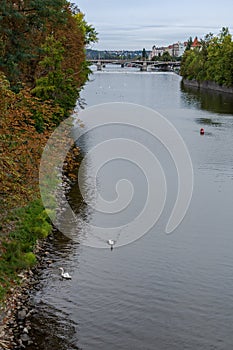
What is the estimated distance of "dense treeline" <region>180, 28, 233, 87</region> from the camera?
89.6m

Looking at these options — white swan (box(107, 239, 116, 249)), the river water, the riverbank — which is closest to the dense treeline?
the riverbank

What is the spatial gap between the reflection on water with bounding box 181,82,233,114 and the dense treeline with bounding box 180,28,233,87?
2875 millimetres

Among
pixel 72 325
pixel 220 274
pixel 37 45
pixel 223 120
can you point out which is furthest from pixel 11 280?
pixel 223 120

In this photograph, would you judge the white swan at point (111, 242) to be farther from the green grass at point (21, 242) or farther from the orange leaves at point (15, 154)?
the orange leaves at point (15, 154)

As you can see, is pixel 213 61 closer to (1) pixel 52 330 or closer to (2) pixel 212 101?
(2) pixel 212 101

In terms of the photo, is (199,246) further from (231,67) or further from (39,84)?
(231,67)

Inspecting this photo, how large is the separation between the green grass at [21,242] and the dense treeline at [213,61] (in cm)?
7149

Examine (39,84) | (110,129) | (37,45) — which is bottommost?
(110,129)

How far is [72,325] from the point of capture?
15062mm

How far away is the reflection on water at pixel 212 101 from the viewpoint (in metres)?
68.6

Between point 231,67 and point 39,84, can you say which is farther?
point 231,67

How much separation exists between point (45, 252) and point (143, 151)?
20.5 meters

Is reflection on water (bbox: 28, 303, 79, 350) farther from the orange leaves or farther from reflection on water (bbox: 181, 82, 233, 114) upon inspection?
reflection on water (bbox: 181, 82, 233, 114)

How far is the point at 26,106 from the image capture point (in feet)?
59.5
